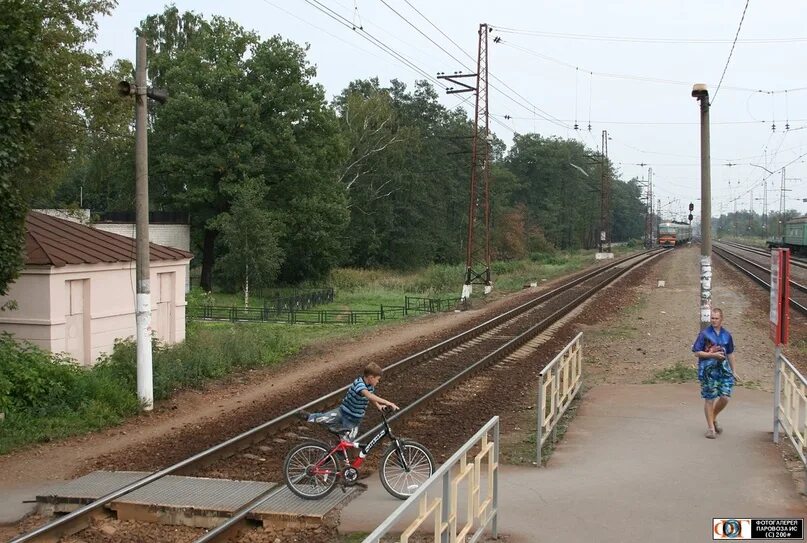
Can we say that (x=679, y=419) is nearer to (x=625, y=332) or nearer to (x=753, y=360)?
(x=753, y=360)

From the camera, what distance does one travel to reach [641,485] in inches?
325

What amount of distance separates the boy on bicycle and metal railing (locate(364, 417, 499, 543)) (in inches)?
49.8

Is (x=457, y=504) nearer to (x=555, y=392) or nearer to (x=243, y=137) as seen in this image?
(x=555, y=392)

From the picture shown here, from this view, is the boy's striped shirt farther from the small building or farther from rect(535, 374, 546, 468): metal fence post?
the small building

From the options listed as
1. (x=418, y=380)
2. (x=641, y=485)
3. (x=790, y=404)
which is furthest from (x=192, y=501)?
(x=418, y=380)

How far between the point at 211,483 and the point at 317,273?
1852 inches

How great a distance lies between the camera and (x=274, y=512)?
7.75 meters

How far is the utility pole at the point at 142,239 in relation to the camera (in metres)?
13.6

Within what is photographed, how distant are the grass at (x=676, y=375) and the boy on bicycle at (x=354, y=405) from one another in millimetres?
8341

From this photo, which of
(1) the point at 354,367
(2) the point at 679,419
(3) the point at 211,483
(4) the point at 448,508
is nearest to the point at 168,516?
(3) the point at 211,483

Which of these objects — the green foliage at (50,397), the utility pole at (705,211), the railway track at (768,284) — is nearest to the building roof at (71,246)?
the green foliage at (50,397)

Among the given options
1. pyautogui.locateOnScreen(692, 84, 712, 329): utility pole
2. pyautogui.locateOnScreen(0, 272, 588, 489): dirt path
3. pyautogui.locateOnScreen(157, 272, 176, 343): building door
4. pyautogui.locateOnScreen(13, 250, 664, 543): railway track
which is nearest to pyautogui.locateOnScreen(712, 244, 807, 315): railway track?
pyautogui.locateOnScreen(13, 250, 664, 543): railway track

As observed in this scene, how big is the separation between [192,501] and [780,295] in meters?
7.15

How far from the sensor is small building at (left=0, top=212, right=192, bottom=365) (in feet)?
48.5
